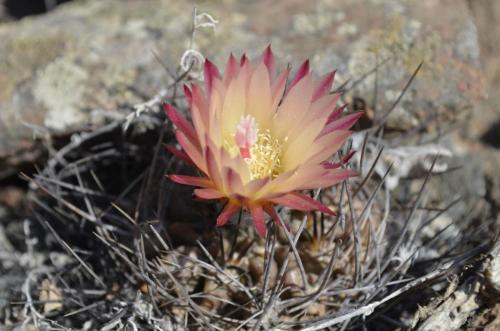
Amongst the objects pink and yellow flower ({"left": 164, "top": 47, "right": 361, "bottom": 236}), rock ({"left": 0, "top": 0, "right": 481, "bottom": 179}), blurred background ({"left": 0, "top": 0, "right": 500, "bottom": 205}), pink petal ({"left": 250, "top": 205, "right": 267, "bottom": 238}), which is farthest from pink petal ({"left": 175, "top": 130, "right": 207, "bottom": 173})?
rock ({"left": 0, "top": 0, "right": 481, "bottom": 179})

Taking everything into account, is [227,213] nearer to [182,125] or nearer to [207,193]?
[207,193]

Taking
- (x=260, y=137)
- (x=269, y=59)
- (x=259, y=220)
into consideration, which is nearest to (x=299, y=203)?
(x=259, y=220)

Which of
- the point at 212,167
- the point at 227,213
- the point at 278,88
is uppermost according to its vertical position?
the point at 278,88

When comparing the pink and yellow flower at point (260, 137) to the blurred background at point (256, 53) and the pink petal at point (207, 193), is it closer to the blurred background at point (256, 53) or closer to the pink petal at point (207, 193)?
the pink petal at point (207, 193)

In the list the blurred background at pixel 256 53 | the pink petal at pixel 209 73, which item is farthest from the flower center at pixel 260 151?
the blurred background at pixel 256 53

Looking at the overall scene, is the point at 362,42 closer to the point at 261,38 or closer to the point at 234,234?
the point at 261,38

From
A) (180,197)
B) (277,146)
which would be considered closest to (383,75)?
(277,146)

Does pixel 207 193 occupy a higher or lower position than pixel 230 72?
lower
